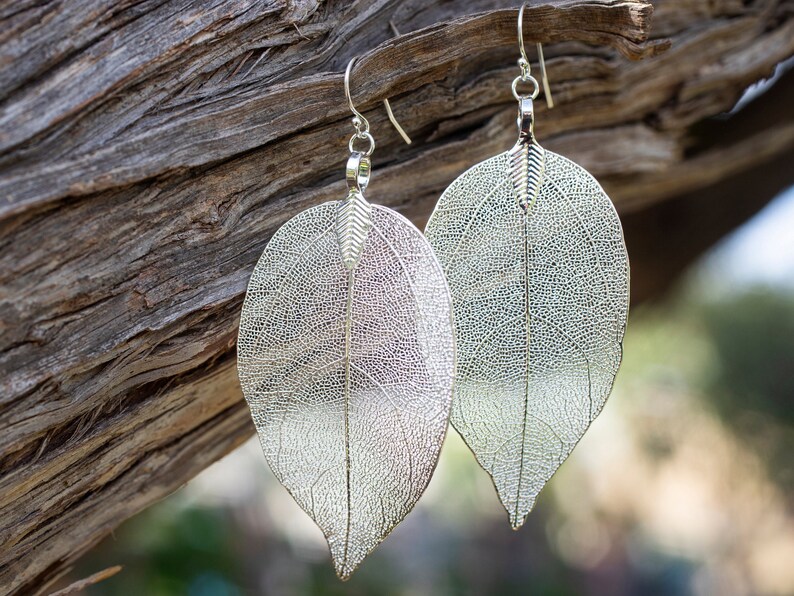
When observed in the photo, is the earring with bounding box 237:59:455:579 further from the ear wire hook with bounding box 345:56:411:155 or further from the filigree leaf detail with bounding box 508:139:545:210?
the filigree leaf detail with bounding box 508:139:545:210

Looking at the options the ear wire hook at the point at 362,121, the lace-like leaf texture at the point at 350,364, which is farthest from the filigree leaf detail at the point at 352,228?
the ear wire hook at the point at 362,121

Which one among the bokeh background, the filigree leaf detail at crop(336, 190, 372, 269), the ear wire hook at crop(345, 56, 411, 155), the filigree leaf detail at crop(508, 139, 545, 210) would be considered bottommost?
the bokeh background

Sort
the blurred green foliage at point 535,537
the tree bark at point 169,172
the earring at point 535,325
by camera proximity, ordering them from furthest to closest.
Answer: the blurred green foliage at point 535,537 → the earring at point 535,325 → the tree bark at point 169,172

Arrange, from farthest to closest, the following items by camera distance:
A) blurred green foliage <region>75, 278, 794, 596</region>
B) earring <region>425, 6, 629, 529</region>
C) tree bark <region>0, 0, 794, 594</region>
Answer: blurred green foliage <region>75, 278, 794, 596</region>, earring <region>425, 6, 629, 529</region>, tree bark <region>0, 0, 794, 594</region>

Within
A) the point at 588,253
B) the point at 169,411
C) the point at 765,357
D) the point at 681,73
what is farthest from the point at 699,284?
the point at 169,411

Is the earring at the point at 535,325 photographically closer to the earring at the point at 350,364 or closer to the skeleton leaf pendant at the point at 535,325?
the skeleton leaf pendant at the point at 535,325

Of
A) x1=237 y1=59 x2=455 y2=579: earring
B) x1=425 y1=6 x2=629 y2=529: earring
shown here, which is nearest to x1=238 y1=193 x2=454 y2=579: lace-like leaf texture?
x1=237 y1=59 x2=455 y2=579: earring

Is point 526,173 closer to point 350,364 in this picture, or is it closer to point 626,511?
point 350,364

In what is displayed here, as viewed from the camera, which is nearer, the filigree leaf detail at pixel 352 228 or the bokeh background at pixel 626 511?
the filigree leaf detail at pixel 352 228

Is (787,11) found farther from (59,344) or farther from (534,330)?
(59,344)
